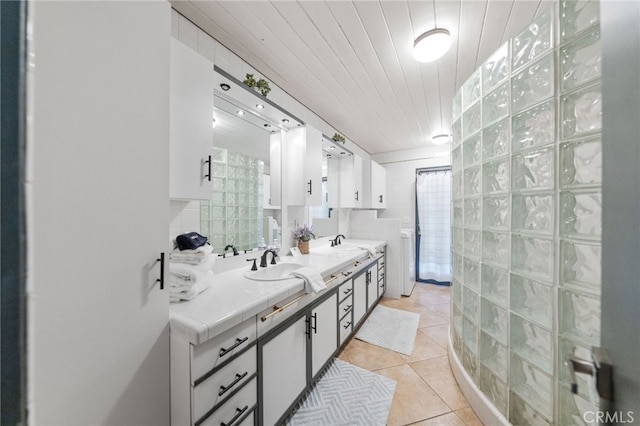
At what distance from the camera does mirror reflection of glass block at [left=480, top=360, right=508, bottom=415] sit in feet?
4.26

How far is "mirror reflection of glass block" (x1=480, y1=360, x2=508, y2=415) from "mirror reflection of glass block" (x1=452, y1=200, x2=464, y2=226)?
37.4 inches

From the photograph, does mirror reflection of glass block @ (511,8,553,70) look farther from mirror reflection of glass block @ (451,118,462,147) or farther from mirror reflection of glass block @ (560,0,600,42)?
mirror reflection of glass block @ (451,118,462,147)

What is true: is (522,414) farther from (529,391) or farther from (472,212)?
(472,212)

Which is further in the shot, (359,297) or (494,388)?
(359,297)

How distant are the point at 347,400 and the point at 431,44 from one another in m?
2.44

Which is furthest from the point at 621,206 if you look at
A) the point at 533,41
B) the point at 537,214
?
the point at 533,41

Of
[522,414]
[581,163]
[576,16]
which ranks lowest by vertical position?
[522,414]

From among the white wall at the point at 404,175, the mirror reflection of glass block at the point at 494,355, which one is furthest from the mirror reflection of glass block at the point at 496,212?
the white wall at the point at 404,175

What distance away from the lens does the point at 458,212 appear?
1800 millimetres

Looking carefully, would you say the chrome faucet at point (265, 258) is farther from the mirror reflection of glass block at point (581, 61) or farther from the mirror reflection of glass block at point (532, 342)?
the mirror reflection of glass block at point (581, 61)

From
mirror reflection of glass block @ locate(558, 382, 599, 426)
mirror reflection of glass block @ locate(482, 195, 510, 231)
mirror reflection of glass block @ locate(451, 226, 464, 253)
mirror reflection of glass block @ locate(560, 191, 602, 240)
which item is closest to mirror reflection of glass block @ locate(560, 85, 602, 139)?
mirror reflection of glass block @ locate(560, 191, 602, 240)

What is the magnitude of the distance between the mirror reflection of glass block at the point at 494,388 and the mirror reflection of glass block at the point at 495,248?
0.67m

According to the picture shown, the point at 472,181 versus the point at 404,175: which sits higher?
the point at 404,175

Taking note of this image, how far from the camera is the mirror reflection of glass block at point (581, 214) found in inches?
35.4
